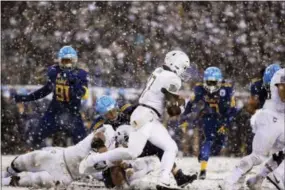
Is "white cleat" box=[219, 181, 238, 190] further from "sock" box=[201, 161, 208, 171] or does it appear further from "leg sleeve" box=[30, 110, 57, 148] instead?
"leg sleeve" box=[30, 110, 57, 148]

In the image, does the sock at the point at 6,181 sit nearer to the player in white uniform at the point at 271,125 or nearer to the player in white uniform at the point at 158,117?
the player in white uniform at the point at 158,117

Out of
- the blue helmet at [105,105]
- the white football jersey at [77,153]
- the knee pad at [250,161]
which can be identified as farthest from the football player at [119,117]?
the knee pad at [250,161]

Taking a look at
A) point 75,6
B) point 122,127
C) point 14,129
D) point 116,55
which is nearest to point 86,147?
point 122,127

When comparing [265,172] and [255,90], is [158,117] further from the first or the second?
[255,90]

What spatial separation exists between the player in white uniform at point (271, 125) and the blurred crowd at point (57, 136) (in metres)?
6.14

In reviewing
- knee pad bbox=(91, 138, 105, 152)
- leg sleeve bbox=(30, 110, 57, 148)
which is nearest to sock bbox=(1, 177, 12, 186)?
knee pad bbox=(91, 138, 105, 152)

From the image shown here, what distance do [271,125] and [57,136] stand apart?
22.0ft

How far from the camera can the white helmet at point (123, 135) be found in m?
8.48

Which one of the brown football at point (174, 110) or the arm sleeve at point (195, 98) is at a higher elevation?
the brown football at point (174, 110)

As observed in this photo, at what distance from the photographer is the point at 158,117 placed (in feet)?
27.5

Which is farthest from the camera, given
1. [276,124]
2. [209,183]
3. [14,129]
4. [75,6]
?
[75,6]

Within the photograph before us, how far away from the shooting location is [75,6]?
686 inches

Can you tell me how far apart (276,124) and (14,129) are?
7418 millimetres

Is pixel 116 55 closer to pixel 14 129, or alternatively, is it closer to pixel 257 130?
pixel 14 129
